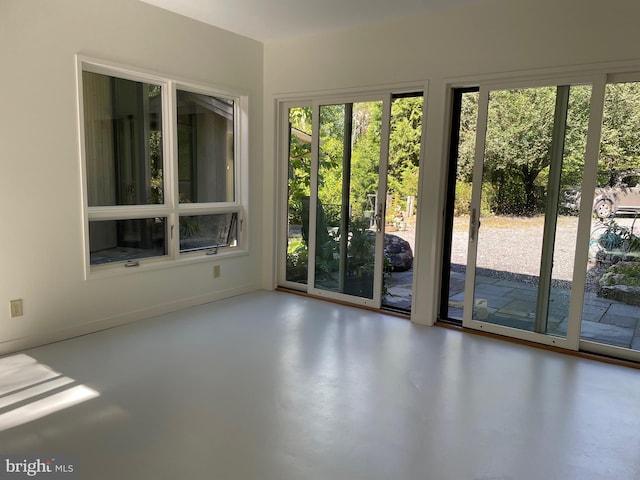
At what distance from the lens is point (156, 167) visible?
4246 millimetres

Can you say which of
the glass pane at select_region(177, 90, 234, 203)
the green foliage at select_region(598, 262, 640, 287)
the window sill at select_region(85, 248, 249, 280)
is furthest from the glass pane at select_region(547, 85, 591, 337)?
the glass pane at select_region(177, 90, 234, 203)

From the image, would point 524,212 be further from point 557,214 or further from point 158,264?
point 158,264

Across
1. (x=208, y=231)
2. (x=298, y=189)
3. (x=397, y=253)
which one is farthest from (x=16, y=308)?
(x=397, y=253)

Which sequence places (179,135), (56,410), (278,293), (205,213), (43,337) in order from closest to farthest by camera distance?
(56,410), (43,337), (179,135), (205,213), (278,293)

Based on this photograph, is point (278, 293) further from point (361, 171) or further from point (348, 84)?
point (348, 84)

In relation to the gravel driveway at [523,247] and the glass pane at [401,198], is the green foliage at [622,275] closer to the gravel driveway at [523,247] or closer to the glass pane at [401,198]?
the gravel driveway at [523,247]

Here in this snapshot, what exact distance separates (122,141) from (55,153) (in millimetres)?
633

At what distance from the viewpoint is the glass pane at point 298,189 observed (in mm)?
5027

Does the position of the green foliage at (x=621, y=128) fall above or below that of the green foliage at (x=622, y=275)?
above

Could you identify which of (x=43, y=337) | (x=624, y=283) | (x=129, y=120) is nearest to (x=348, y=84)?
(x=129, y=120)

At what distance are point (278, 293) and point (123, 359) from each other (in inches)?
83.4

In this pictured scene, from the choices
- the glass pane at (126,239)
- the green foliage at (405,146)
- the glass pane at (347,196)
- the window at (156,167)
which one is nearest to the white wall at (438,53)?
the glass pane at (347,196)

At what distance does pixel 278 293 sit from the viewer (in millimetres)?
5156

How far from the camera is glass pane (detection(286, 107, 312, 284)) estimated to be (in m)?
5.03
